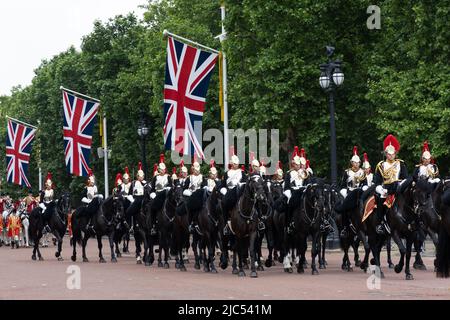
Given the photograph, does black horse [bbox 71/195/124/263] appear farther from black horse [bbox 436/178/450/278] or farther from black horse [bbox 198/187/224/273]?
black horse [bbox 436/178/450/278]

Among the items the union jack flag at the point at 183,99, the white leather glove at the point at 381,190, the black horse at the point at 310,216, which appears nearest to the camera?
the white leather glove at the point at 381,190

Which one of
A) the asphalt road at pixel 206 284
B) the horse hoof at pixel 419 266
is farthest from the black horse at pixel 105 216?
the horse hoof at pixel 419 266

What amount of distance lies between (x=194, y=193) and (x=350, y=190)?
3.82 meters

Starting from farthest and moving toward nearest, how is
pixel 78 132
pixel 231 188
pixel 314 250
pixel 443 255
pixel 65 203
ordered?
pixel 78 132
pixel 65 203
pixel 231 188
pixel 314 250
pixel 443 255

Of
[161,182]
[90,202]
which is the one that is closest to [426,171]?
[161,182]

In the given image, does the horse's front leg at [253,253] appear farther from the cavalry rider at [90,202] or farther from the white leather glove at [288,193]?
the cavalry rider at [90,202]

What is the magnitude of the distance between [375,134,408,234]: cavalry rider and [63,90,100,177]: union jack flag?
2365 cm

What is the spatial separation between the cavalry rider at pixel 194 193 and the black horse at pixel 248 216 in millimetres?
2194

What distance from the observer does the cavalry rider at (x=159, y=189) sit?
2889cm

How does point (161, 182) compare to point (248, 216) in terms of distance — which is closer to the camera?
point (248, 216)

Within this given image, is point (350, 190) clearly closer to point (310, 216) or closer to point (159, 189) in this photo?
point (310, 216)

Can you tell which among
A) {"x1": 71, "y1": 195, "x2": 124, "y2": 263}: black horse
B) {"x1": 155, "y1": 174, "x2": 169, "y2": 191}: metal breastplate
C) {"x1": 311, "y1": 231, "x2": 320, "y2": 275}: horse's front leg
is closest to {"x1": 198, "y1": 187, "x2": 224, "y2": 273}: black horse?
{"x1": 311, "y1": 231, "x2": 320, "y2": 275}: horse's front leg

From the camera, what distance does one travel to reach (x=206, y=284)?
818 inches

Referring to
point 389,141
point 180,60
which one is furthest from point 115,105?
point 389,141
